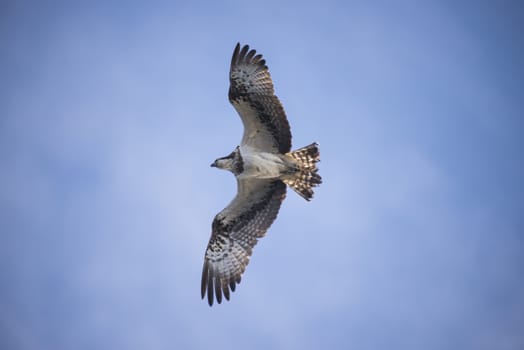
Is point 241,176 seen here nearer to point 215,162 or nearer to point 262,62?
point 215,162

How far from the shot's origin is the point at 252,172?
9.88 m

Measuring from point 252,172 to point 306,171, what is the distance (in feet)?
3.34

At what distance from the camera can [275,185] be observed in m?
10.2

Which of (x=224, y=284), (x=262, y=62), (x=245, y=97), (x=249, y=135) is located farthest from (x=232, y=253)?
(x=262, y=62)

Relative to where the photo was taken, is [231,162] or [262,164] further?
[231,162]

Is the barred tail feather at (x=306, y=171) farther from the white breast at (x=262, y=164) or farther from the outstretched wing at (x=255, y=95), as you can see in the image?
the outstretched wing at (x=255, y=95)

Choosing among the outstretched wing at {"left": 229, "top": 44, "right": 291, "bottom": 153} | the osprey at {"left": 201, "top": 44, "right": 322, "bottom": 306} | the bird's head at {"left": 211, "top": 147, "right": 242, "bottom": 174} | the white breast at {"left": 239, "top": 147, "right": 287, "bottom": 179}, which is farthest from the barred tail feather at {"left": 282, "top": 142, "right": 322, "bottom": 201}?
the bird's head at {"left": 211, "top": 147, "right": 242, "bottom": 174}

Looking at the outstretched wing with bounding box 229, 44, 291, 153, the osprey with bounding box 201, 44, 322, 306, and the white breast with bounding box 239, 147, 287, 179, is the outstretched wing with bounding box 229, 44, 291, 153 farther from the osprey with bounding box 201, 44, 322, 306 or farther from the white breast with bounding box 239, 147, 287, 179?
the white breast with bounding box 239, 147, 287, 179

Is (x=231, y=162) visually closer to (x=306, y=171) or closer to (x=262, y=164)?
(x=262, y=164)

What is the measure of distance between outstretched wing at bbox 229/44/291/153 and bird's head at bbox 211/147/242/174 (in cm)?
68

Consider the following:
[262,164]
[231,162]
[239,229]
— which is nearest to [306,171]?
[262,164]

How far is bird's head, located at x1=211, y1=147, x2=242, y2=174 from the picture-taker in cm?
987
